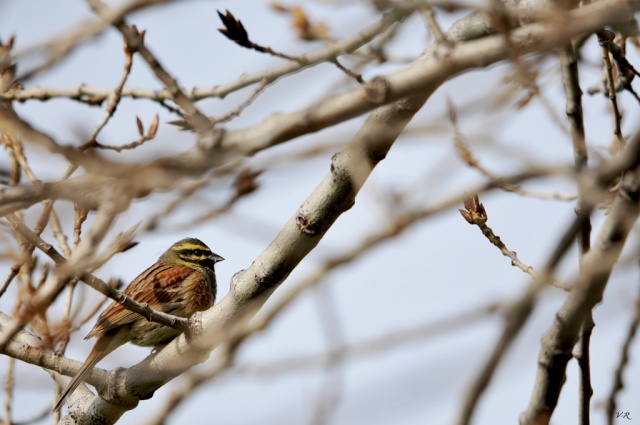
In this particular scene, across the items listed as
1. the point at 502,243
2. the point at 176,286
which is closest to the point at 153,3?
the point at 502,243

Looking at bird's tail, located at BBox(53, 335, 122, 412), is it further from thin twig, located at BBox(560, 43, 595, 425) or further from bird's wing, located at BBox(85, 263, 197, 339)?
thin twig, located at BBox(560, 43, 595, 425)

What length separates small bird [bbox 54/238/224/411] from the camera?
739cm

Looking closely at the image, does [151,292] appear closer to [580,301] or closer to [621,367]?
[621,367]

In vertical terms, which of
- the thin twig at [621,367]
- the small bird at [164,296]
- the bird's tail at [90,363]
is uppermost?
the small bird at [164,296]

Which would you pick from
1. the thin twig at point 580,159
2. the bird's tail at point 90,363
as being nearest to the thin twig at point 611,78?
the thin twig at point 580,159

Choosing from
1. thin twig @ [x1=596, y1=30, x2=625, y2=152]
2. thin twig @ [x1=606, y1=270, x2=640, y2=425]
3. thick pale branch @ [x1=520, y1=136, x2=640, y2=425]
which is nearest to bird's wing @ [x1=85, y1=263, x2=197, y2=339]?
thin twig @ [x1=606, y1=270, x2=640, y2=425]

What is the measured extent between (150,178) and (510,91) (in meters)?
1.87

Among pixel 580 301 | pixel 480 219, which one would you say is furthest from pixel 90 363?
pixel 580 301

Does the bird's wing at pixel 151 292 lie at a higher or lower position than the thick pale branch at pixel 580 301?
higher

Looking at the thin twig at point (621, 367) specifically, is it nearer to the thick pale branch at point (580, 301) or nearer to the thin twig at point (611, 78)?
the thin twig at point (611, 78)

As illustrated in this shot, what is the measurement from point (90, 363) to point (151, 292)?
7.63 feet

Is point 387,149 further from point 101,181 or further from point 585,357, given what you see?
point 101,181

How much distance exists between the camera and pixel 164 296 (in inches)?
319

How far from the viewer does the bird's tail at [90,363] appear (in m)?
5.55
